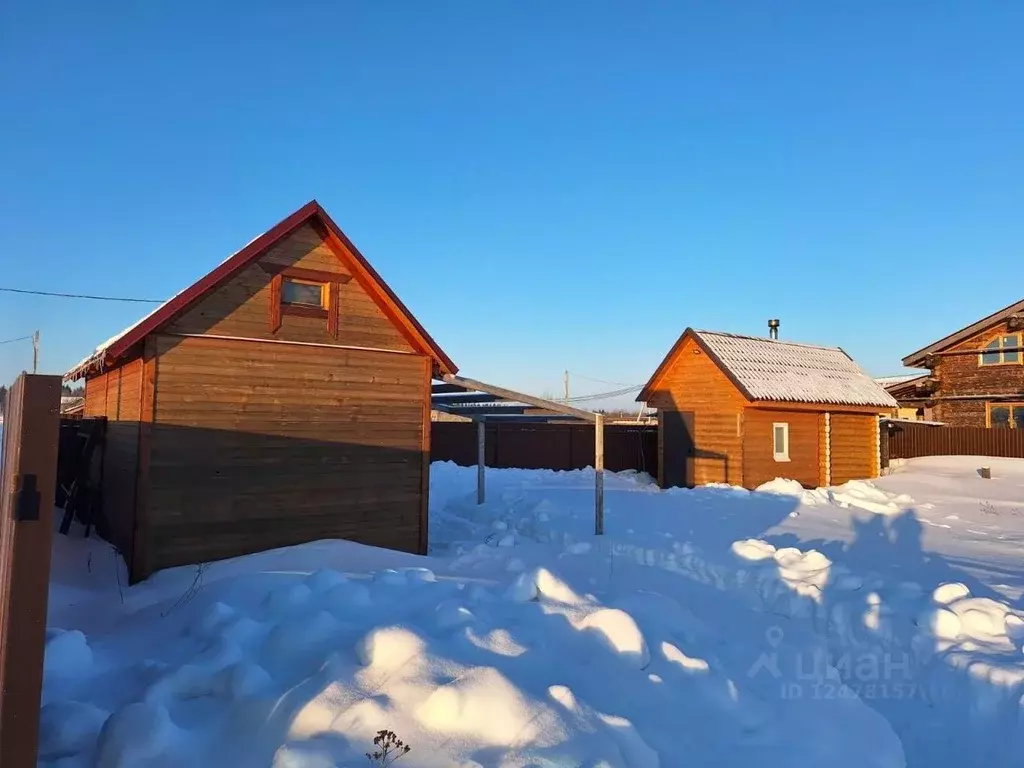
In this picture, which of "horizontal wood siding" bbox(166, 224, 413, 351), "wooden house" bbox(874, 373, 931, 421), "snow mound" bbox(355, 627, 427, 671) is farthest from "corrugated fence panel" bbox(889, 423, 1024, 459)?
"snow mound" bbox(355, 627, 427, 671)

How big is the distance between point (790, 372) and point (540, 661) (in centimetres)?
1850

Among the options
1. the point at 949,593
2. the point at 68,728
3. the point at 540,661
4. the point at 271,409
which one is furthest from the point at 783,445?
the point at 68,728

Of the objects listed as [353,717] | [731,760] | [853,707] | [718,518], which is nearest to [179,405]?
[353,717]

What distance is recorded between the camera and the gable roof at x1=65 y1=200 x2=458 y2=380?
8641 millimetres

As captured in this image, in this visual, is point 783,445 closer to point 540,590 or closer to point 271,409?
point 271,409

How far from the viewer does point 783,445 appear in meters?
19.9

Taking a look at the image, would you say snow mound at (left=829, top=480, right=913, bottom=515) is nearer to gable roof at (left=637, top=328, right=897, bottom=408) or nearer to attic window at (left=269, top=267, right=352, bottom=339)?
gable roof at (left=637, top=328, right=897, bottom=408)

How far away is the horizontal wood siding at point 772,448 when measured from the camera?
19.0m

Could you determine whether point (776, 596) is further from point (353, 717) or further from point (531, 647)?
point (353, 717)

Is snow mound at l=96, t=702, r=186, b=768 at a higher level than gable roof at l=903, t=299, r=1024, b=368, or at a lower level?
lower

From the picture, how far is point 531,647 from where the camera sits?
505 cm

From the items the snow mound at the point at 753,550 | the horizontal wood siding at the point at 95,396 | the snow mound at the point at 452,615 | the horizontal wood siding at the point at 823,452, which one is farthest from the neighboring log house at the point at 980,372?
the horizontal wood siding at the point at 95,396

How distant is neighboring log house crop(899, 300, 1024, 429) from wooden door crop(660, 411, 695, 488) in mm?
14952

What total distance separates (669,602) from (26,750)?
5323mm
